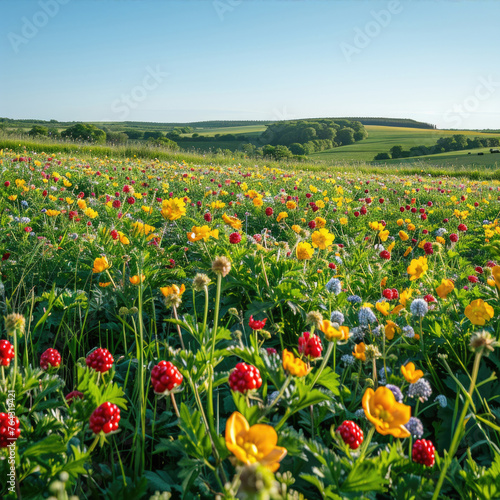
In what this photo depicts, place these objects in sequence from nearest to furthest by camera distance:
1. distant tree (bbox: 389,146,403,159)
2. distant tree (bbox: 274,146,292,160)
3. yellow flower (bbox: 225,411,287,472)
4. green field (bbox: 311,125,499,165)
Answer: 1. yellow flower (bbox: 225,411,287,472)
2. distant tree (bbox: 274,146,292,160)
3. distant tree (bbox: 389,146,403,159)
4. green field (bbox: 311,125,499,165)

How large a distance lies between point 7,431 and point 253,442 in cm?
62

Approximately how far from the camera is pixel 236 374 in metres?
0.88

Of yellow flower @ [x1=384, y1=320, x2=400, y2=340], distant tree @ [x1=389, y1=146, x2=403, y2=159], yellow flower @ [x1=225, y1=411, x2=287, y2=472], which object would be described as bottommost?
yellow flower @ [x1=384, y1=320, x2=400, y2=340]

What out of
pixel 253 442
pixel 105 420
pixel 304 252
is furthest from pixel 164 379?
pixel 304 252

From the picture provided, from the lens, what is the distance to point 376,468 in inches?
37.3

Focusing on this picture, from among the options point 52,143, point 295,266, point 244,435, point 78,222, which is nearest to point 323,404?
point 244,435

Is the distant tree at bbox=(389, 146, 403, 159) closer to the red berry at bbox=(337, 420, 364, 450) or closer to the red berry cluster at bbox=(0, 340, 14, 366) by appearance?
the red berry at bbox=(337, 420, 364, 450)

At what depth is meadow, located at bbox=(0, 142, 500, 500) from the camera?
3.02ft

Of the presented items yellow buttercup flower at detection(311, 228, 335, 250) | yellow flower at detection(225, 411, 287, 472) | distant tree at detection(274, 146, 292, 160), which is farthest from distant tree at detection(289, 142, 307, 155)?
yellow flower at detection(225, 411, 287, 472)

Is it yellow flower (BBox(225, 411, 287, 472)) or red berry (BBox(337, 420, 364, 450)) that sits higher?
yellow flower (BBox(225, 411, 287, 472))

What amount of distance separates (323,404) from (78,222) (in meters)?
2.97

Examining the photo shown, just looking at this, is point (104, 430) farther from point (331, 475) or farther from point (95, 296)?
point (95, 296)

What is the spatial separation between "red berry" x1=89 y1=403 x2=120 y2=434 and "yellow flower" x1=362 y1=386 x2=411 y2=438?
A: 0.61 meters

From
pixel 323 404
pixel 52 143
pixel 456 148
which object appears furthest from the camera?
pixel 456 148
